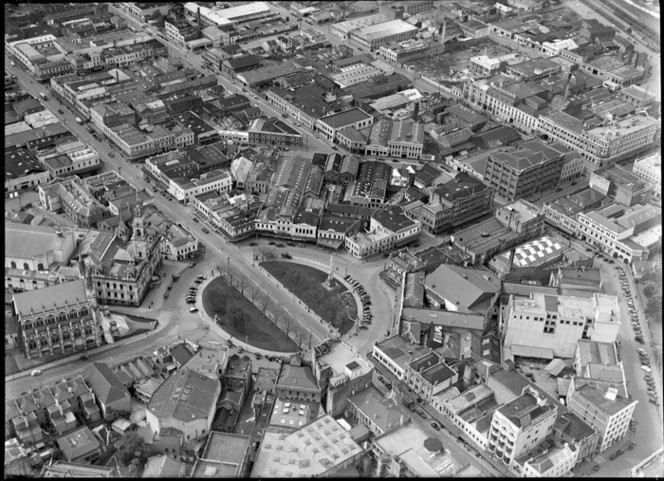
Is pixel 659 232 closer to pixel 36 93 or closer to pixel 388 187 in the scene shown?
pixel 388 187

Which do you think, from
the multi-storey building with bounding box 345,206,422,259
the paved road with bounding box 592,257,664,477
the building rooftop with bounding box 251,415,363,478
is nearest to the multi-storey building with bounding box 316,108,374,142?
the multi-storey building with bounding box 345,206,422,259

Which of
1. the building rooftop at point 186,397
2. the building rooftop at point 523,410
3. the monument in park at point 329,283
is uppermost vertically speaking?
the building rooftop at point 523,410

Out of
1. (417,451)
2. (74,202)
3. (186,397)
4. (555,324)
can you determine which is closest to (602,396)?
(555,324)

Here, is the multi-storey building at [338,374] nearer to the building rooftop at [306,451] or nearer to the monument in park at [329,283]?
A: the building rooftop at [306,451]

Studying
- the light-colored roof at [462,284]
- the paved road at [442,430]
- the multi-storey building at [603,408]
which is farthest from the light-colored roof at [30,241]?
the multi-storey building at [603,408]

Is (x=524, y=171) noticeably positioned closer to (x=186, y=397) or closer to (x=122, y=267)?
(x=122, y=267)

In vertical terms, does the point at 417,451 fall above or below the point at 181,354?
above
